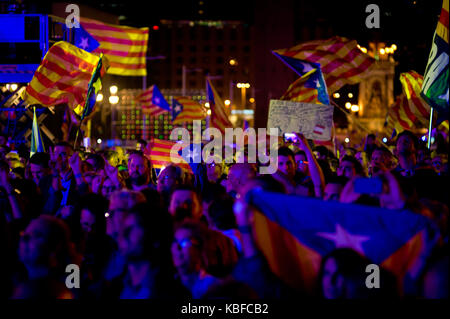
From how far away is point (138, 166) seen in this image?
688 cm

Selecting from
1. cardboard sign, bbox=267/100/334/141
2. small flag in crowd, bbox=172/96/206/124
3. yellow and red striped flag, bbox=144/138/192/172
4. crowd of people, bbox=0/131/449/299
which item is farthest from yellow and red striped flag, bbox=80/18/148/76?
small flag in crowd, bbox=172/96/206/124

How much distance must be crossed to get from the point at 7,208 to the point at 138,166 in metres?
1.69

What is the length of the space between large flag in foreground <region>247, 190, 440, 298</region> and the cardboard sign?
14.4 feet

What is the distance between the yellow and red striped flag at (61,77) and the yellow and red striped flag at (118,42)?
0.73 m

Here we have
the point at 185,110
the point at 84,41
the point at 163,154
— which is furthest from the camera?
the point at 185,110

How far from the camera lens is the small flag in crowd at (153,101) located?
789 inches

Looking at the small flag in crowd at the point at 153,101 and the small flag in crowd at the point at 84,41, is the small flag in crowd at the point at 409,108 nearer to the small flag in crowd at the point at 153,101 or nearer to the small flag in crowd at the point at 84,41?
the small flag in crowd at the point at 84,41

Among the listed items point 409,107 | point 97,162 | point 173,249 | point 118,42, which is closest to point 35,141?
point 97,162

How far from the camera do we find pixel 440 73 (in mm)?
4707

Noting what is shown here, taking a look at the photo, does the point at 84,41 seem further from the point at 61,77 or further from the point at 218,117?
the point at 218,117

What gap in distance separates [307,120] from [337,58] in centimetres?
312
